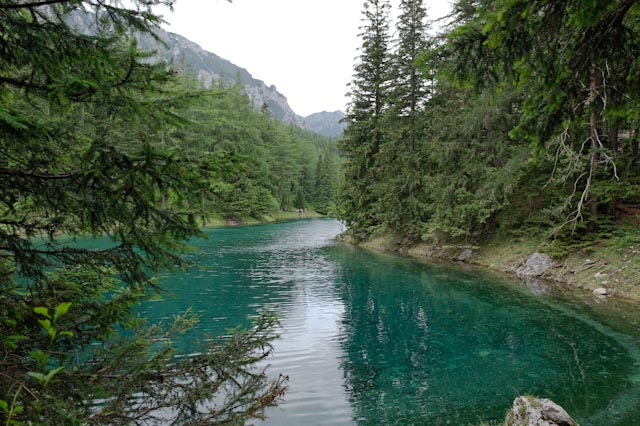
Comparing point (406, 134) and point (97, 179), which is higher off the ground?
point (406, 134)

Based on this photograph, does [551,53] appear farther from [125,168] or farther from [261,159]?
[261,159]

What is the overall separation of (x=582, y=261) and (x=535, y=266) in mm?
2144

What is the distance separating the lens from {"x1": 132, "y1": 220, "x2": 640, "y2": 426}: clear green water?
22.9ft

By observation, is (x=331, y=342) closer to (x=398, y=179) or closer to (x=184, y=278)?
(x=184, y=278)

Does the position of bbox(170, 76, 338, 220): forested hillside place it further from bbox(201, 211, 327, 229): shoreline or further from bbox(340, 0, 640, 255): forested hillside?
bbox(340, 0, 640, 255): forested hillside

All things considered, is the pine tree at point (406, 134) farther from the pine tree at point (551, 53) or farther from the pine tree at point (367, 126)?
the pine tree at point (551, 53)

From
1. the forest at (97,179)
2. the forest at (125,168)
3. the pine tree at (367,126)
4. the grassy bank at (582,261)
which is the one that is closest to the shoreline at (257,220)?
the pine tree at (367,126)

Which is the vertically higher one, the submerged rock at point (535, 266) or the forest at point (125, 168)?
the forest at point (125, 168)

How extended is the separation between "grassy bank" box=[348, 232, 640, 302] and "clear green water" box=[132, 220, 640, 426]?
1.77m

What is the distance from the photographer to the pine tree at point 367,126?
100ft

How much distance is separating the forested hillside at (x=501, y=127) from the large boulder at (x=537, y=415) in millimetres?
3560

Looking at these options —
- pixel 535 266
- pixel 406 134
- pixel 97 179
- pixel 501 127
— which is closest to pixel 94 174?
pixel 97 179

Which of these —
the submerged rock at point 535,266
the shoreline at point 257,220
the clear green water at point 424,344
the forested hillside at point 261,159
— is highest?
the forested hillside at point 261,159

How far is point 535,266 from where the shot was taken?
18078 millimetres
